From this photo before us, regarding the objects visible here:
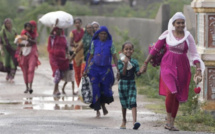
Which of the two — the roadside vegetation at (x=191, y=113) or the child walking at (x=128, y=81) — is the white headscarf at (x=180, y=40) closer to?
the child walking at (x=128, y=81)

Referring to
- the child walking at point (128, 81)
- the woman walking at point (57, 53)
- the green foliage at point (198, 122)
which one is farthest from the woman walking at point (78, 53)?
the child walking at point (128, 81)

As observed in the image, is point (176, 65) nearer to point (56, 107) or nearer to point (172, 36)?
point (172, 36)

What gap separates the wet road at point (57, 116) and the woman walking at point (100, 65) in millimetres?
446

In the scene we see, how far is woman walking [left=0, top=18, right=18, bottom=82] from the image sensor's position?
16.9 m

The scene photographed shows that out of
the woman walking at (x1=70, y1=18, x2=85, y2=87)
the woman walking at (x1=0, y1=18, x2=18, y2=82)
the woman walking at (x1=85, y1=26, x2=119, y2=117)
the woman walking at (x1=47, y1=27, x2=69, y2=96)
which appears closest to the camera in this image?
the woman walking at (x1=85, y1=26, x2=119, y2=117)

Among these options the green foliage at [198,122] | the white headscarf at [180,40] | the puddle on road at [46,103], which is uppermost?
the white headscarf at [180,40]

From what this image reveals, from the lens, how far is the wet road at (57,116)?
872 centimetres

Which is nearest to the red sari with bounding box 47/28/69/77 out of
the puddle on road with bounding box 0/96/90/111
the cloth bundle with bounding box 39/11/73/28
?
the cloth bundle with bounding box 39/11/73/28

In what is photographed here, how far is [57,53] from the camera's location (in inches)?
571

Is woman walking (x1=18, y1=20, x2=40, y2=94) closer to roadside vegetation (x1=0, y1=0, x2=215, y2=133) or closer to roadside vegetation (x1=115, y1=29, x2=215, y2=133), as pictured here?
roadside vegetation (x1=0, y1=0, x2=215, y2=133)

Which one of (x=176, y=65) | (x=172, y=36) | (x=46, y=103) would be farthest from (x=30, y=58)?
(x=176, y=65)

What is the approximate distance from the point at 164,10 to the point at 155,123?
22.6 ft

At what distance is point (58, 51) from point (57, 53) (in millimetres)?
59

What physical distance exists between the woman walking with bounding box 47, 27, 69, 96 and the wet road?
19.7 inches
